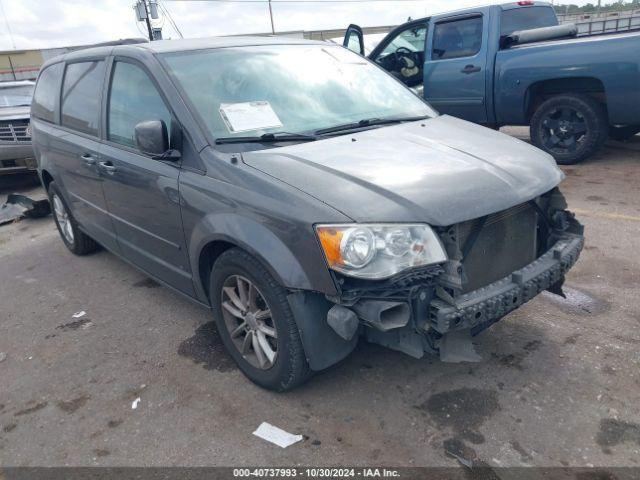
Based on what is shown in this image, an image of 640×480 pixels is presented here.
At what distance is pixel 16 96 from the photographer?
9617 mm

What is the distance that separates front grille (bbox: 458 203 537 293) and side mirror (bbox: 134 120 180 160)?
1628 mm

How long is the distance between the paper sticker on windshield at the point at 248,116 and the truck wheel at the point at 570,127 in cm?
476

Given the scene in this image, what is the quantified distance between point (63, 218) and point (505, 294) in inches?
176

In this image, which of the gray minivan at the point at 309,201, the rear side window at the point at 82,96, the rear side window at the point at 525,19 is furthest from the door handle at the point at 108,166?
the rear side window at the point at 525,19

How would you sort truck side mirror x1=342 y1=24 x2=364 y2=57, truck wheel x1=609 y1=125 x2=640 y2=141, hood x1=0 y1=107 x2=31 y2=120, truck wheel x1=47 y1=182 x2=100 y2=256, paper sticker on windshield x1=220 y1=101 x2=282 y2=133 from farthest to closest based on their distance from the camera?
hood x1=0 y1=107 x2=31 y2=120, truck side mirror x1=342 y1=24 x2=364 y2=57, truck wheel x1=609 y1=125 x2=640 y2=141, truck wheel x1=47 y1=182 x2=100 y2=256, paper sticker on windshield x1=220 y1=101 x2=282 y2=133

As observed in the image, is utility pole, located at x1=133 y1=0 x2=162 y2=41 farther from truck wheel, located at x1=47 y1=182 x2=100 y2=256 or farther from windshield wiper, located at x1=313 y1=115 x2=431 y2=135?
windshield wiper, located at x1=313 y1=115 x2=431 y2=135

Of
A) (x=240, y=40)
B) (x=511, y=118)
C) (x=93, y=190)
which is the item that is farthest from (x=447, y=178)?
(x=511, y=118)

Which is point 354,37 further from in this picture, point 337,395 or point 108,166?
point 337,395

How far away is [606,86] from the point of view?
19.5 feet

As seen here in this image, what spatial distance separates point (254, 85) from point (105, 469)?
2.19 metres

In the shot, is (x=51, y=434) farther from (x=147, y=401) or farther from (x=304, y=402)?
(x=304, y=402)

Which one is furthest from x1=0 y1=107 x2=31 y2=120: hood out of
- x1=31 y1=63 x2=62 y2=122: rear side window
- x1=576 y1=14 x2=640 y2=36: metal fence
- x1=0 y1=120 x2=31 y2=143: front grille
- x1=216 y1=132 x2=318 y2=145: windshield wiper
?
x1=576 y1=14 x2=640 y2=36: metal fence

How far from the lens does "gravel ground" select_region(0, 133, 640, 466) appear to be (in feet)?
7.94

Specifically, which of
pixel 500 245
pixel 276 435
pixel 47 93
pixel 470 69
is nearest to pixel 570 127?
pixel 470 69
